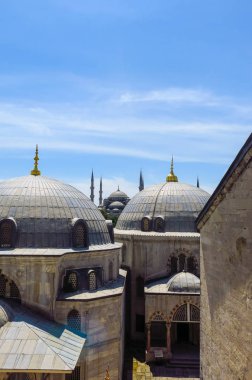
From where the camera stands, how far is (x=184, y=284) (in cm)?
2112

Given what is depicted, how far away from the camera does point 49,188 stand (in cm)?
2073

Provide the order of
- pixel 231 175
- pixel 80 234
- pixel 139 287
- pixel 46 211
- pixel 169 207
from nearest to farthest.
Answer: pixel 231 175 → pixel 80 234 → pixel 46 211 → pixel 139 287 → pixel 169 207

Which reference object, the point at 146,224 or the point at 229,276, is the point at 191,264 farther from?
the point at 229,276

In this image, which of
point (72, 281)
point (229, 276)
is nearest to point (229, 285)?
point (229, 276)

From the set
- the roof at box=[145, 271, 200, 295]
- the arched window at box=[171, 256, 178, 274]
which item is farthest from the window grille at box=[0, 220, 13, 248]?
the arched window at box=[171, 256, 178, 274]

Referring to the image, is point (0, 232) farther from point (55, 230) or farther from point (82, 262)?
point (82, 262)

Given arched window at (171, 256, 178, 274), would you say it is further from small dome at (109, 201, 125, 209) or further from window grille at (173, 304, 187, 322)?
small dome at (109, 201, 125, 209)

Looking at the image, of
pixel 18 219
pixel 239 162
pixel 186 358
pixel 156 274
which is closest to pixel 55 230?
pixel 18 219

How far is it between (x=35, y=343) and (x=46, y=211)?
7.62 m

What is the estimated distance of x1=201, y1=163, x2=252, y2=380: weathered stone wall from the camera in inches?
290

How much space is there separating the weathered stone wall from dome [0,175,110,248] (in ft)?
33.0

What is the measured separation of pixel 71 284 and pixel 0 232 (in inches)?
175

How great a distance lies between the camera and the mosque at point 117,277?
819 centimetres

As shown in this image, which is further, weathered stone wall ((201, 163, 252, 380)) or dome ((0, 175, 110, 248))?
dome ((0, 175, 110, 248))
